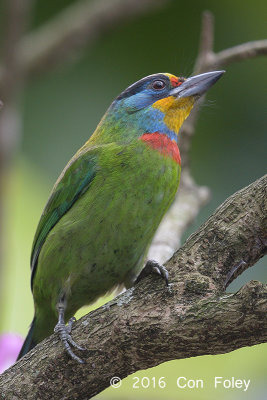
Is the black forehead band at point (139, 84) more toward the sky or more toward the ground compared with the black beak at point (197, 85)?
more toward the sky

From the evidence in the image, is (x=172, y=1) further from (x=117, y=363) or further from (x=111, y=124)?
(x=117, y=363)

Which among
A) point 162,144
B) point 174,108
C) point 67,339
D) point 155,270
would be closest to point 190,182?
point 174,108

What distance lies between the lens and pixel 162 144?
126 inches

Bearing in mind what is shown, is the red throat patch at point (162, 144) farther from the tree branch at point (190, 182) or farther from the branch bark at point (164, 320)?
the branch bark at point (164, 320)

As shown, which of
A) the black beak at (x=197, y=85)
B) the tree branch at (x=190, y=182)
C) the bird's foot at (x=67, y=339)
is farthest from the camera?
the tree branch at (x=190, y=182)

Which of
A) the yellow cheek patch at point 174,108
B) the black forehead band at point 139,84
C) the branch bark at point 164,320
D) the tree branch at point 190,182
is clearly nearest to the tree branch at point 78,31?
the tree branch at point 190,182

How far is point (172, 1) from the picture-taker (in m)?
5.89

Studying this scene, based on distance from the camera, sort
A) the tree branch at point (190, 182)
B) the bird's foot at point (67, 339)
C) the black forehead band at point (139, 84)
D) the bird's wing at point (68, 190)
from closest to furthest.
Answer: the bird's foot at point (67, 339)
the bird's wing at point (68, 190)
the black forehead band at point (139, 84)
the tree branch at point (190, 182)

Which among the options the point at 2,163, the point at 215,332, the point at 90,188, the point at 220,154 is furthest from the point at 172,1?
the point at 215,332

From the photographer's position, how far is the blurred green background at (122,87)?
4977mm

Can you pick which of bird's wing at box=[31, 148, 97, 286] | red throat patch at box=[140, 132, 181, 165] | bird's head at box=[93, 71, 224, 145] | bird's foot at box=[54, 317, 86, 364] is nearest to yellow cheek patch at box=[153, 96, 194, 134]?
bird's head at box=[93, 71, 224, 145]

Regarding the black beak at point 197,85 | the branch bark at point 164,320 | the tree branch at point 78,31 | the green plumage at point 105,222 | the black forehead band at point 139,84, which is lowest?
the branch bark at point 164,320

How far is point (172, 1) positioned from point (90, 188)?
3.29 meters

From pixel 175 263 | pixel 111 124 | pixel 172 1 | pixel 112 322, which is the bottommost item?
pixel 112 322
